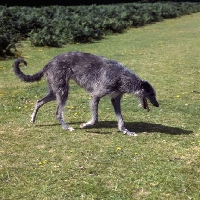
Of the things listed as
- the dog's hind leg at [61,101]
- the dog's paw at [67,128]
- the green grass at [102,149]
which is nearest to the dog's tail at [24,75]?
the dog's hind leg at [61,101]

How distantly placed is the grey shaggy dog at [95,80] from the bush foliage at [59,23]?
29.4 ft

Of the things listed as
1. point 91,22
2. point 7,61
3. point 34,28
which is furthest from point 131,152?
point 91,22

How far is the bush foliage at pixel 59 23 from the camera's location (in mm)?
19266

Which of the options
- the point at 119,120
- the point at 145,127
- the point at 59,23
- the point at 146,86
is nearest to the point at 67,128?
the point at 119,120

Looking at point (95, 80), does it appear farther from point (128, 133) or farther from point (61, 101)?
point (128, 133)

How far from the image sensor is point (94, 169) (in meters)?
6.06

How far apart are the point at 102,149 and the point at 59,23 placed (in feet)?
53.1

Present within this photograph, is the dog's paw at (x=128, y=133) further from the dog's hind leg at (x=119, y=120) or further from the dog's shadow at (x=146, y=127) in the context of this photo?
the dog's shadow at (x=146, y=127)

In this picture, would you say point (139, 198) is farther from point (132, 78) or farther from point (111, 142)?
point (132, 78)

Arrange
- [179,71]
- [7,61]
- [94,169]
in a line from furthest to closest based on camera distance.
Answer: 1. [7,61]
2. [179,71]
3. [94,169]

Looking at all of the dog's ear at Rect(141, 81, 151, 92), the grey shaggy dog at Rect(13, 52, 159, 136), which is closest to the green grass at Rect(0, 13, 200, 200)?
the grey shaggy dog at Rect(13, 52, 159, 136)

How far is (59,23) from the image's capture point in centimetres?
2211

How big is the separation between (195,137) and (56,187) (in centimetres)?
325

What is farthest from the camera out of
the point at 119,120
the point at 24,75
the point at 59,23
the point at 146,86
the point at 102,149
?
the point at 59,23
